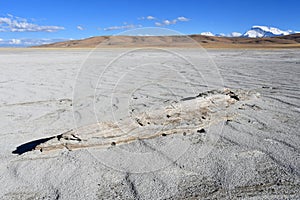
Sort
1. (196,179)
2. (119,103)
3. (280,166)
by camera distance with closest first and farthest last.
Answer: (196,179) < (280,166) < (119,103)

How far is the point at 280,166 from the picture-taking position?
2590 mm

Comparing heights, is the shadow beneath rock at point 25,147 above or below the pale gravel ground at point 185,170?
below

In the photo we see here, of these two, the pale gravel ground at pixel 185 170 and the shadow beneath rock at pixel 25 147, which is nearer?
the pale gravel ground at pixel 185 170

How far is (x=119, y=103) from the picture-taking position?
5172 millimetres

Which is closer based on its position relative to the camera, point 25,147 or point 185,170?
point 185,170

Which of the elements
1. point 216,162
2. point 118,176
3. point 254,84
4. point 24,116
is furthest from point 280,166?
point 254,84

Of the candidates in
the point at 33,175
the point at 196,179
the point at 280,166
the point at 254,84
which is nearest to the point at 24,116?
the point at 33,175

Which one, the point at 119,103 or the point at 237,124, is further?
the point at 119,103

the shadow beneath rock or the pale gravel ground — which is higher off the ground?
the pale gravel ground

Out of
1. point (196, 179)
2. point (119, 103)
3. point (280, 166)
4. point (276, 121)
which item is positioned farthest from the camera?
point (119, 103)

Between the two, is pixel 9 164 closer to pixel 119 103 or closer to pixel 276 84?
pixel 119 103

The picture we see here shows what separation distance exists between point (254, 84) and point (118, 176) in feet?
18.7

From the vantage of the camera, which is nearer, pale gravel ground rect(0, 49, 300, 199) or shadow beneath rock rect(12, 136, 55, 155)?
pale gravel ground rect(0, 49, 300, 199)

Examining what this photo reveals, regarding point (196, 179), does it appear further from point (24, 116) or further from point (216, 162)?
point (24, 116)
